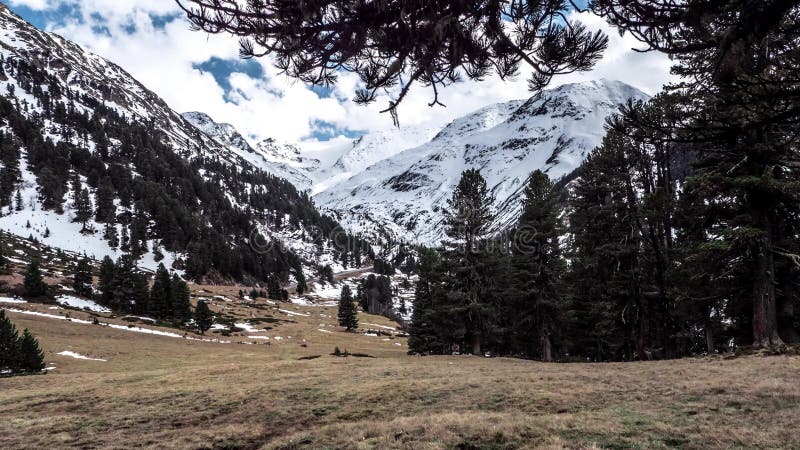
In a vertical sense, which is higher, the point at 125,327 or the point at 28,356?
the point at 28,356

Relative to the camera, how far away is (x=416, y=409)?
12.3m

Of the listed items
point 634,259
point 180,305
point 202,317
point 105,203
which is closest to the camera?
point 634,259

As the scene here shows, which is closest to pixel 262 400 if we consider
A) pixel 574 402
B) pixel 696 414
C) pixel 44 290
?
pixel 574 402

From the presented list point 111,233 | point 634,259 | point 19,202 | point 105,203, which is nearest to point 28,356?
point 634,259

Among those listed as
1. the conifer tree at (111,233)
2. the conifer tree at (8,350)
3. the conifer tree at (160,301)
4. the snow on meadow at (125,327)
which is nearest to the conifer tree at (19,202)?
→ the conifer tree at (111,233)

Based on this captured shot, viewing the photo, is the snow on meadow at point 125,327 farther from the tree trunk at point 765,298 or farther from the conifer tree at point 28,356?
the tree trunk at point 765,298

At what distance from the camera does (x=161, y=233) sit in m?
156

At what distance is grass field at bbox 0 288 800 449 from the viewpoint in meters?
8.14

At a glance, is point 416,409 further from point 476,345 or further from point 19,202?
point 19,202

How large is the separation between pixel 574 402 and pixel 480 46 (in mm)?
9135

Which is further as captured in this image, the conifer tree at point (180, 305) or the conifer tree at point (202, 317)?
the conifer tree at point (180, 305)

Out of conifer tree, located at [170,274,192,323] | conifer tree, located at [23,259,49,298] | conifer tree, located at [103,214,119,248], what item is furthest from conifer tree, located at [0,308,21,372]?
conifer tree, located at [103,214,119,248]

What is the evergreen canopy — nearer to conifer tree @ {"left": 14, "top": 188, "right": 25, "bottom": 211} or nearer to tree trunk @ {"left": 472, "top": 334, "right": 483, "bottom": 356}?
tree trunk @ {"left": 472, "top": 334, "right": 483, "bottom": 356}

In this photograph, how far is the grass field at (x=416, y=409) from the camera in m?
8.14
